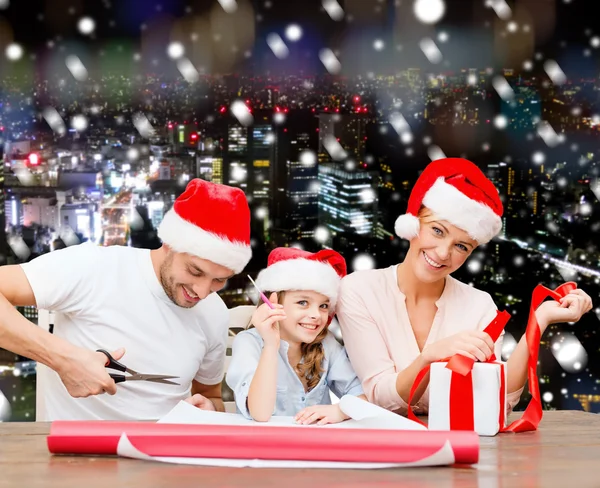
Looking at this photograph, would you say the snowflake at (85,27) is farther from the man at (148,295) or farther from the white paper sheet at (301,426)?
the white paper sheet at (301,426)

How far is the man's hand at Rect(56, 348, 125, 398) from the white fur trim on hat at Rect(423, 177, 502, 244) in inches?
33.6

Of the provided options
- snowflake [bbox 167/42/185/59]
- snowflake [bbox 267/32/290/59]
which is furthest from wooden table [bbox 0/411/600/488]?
snowflake [bbox 267/32/290/59]

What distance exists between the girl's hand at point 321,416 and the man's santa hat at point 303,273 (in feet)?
1.22

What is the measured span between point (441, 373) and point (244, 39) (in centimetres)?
298

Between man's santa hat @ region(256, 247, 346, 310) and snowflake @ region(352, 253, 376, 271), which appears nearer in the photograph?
man's santa hat @ region(256, 247, 346, 310)

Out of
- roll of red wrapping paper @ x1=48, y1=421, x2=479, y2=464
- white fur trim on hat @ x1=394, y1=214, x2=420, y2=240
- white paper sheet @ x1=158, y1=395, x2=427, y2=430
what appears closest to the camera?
roll of red wrapping paper @ x1=48, y1=421, x2=479, y2=464

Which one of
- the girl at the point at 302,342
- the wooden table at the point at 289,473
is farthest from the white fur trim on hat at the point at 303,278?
the wooden table at the point at 289,473

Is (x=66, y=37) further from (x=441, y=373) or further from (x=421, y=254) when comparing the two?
(x=441, y=373)

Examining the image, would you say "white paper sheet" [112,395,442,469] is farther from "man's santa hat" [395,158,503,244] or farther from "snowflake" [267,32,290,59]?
"snowflake" [267,32,290,59]

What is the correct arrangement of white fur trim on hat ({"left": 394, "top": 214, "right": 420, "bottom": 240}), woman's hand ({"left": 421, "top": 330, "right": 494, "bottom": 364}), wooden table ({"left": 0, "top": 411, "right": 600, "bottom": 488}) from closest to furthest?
1. wooden table ({"left": 0, "top": 411, "right": 600, "bottom": 488})
2. woman's hand ({"left": 421, "top": 330, "right": 494, "bottom": 364})
3. white fur trim on hat ({"left": 394, "top": 214, "right": 420, "bottom": 240})

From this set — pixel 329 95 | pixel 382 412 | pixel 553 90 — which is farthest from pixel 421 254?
pixel 553 90

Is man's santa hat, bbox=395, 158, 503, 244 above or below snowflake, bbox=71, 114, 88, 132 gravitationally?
below

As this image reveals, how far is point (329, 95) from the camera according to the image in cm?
405

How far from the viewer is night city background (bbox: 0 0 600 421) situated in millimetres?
3920
